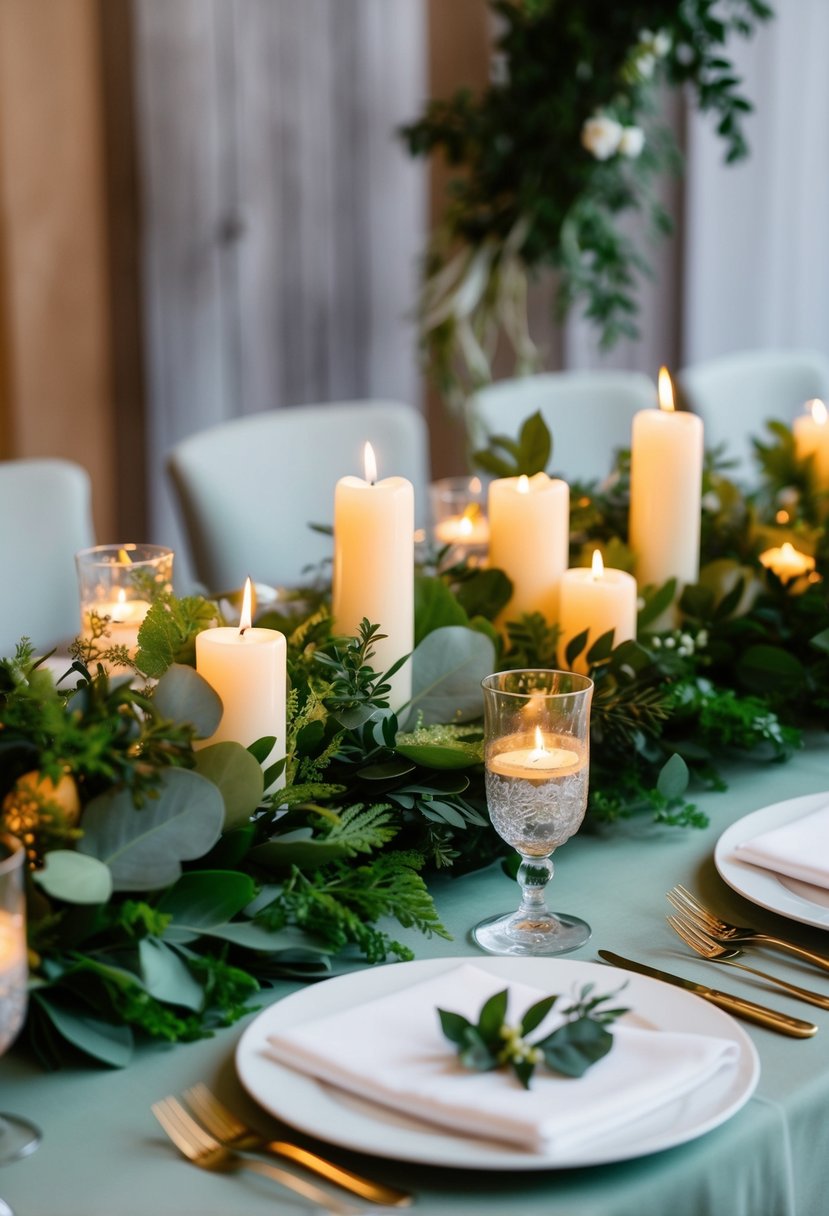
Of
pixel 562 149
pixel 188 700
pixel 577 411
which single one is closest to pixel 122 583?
pixel 188 700

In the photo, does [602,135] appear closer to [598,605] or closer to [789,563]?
[789,563]

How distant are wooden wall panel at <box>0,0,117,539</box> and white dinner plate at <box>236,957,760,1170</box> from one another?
8.94 ft

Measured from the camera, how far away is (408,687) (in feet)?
3.53

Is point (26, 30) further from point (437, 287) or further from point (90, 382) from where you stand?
point (437, 287)

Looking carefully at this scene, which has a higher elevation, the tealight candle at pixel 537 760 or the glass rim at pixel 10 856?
the glass rim at pixel 10 856

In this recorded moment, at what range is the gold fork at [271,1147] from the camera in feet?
2.11

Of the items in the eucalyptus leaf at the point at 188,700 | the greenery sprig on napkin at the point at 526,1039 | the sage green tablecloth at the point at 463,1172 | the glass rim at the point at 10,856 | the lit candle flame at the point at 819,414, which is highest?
the lit candle flame at the point at 819,414

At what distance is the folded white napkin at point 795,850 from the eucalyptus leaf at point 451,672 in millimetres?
224

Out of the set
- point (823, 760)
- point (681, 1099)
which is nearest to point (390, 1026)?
point (681, 1099)

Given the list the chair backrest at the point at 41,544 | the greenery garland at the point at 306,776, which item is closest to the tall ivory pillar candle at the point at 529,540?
the greenery garland at the point at 306,776

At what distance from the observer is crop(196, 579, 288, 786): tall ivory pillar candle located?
0.90 m

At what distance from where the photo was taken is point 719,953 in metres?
0.89

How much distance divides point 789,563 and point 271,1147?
903mm

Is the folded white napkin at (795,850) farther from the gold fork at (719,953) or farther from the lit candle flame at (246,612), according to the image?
the lit candle flame at (246,612)
